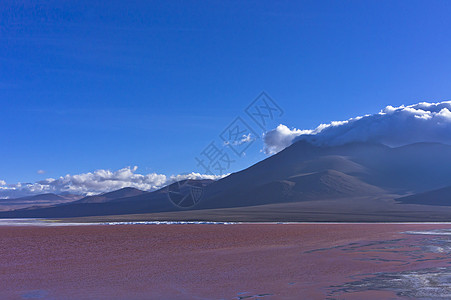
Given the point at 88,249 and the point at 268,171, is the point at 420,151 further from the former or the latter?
the point at 88,249

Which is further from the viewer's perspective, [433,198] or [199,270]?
[433,198]

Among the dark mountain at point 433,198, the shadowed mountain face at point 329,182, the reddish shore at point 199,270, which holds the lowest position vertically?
the reddish shore at point 199,270

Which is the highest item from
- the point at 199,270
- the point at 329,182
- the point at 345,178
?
the point at 345,178

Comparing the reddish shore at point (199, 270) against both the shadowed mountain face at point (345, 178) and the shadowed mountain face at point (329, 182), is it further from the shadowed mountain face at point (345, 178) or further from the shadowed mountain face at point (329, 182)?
the shadowed mountain face at point (345, 178)

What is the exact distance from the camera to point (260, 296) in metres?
11.3

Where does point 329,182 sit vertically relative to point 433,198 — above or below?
above

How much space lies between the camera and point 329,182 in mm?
147375

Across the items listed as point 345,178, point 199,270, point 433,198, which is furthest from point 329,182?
point 199,270

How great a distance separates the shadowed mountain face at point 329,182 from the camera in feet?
464

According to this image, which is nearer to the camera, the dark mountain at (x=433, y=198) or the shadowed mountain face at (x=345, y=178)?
the dark mountain at (x=433, y=198)

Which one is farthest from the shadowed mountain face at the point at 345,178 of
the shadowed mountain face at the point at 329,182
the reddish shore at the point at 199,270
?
the reddish shore at the point at 199,270

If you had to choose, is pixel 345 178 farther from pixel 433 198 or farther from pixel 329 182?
pixel 433 198

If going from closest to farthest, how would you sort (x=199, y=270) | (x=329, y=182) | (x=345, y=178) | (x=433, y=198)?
(x=199, y=270), (x=433, y=198), (x=329, y=182), (x=345, y=178)

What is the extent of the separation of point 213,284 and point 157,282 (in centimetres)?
190
